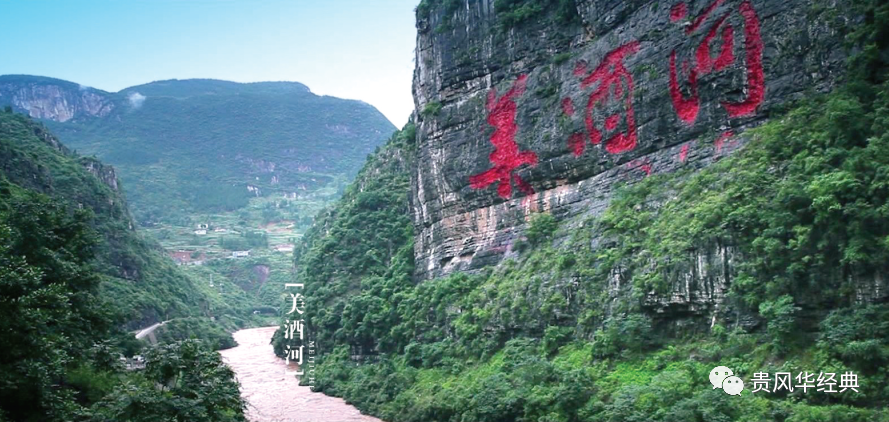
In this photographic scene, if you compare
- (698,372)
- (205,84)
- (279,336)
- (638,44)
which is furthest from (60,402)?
(205,84)

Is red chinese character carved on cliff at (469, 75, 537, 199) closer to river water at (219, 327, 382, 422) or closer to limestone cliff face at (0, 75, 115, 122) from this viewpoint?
river water at (219, 327, 382, 422)

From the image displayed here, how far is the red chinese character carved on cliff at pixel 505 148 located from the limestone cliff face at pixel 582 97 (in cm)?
4

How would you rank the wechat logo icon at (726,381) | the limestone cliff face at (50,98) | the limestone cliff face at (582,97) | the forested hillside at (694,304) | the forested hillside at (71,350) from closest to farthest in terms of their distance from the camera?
the forested hillside at (71,350) < the forested hillside at (694,304) < the wechat logo icon at (726,381) < the limestone cliff face at (582,97) < the limestone cliff face at (50,98)

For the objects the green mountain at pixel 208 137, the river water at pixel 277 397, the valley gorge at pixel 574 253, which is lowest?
the river water at pixel 277 397

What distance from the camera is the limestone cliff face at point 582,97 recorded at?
15484 mm

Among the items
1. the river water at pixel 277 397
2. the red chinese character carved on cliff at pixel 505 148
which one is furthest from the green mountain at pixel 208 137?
the red chinese character carved on cliff at pixel 505 148

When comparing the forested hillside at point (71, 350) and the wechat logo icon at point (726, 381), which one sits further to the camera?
the wechat logo icon at point (726, 381)

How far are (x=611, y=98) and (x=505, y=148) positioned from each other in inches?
156

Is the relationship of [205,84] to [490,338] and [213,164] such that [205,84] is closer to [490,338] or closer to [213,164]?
[213,164]

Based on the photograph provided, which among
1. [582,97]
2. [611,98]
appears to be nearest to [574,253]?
[611,98]

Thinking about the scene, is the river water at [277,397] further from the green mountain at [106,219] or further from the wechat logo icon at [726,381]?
the wechat logo icon at [726,381]

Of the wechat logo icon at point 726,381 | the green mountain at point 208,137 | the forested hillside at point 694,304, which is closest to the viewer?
the forested hillside at point 694,304

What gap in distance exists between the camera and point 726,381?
12.2 m

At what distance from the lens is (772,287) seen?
1242cm
